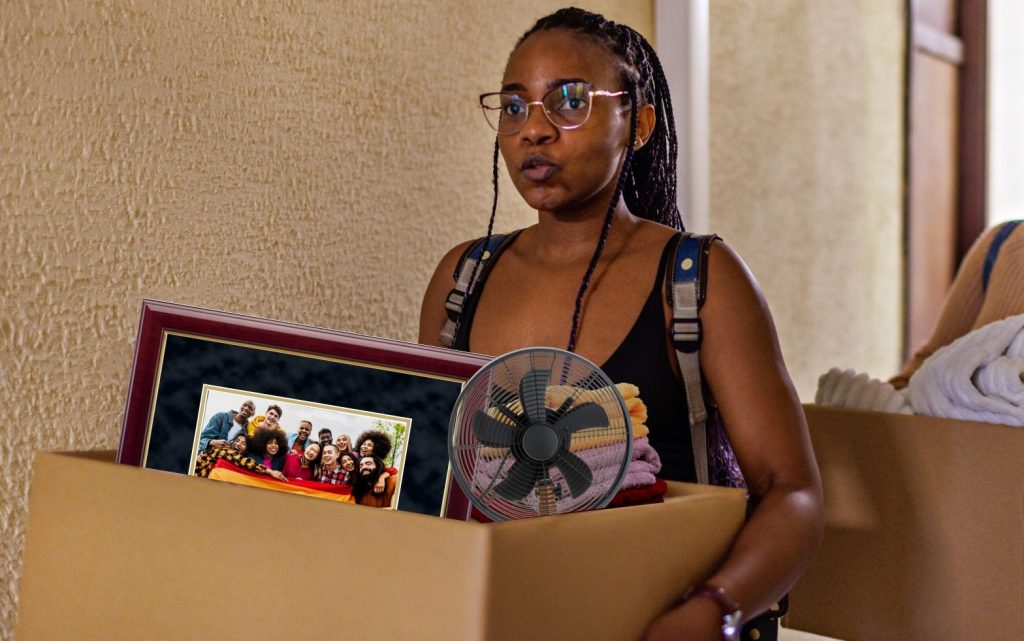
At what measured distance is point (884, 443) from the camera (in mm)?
1238

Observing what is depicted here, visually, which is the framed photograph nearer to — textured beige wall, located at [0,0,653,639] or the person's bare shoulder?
textured beige wall, located at [0,0,653,639]

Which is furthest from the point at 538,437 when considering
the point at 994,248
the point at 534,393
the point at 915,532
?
the point at 994,248

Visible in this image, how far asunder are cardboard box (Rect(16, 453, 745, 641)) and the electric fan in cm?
3

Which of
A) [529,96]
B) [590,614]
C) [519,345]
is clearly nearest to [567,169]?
[529,96]

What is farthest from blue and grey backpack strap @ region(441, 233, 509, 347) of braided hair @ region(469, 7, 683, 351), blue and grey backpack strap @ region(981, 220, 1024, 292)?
blue and grey backpack strap @ region(981, 220, 1024, 292)

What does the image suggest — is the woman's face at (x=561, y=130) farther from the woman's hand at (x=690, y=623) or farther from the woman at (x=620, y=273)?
the woman's hand at (x=690, y=623)

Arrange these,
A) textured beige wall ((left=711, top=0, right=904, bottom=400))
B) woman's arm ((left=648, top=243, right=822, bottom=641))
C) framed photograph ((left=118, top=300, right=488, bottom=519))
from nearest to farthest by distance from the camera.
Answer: framed photograph ((left=118, top=300, right=488, bottom=519)) → woman's arm ((left=648, top=243, right=822, bottom=641)) → textured beige wall ((left=711, top=0, right=904, bottom=400))

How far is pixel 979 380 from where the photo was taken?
1.18 metres

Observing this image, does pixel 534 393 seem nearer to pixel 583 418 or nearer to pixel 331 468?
pixel 583 418

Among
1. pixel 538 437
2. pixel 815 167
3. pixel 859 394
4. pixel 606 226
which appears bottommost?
pixel 538 437

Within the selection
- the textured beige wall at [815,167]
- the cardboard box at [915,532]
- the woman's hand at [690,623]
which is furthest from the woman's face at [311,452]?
the textured beige wall at [815,167]

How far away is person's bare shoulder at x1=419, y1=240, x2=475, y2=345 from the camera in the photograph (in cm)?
132

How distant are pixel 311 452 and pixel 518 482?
0.14m

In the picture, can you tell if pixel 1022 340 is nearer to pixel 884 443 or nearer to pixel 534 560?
pixel 884 443
